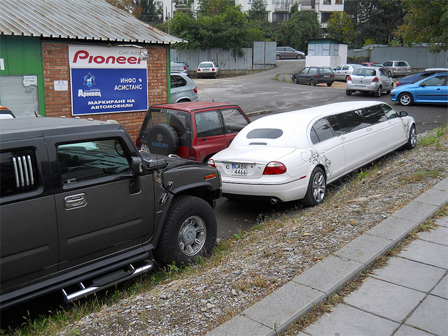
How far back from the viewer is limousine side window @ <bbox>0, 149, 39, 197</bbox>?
12.7 ft

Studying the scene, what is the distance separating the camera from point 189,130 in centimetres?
870

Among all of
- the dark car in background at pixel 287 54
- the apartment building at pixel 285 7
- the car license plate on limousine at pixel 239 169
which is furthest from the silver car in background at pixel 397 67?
the apartment building at pixel 285 7

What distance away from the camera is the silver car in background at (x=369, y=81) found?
24297mm

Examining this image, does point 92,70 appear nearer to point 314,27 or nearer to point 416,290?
point 416,290

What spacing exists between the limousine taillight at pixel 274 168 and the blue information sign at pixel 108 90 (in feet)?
20.3

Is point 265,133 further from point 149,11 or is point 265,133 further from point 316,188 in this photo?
point 149,11

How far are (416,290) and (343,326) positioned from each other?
973 millimetres

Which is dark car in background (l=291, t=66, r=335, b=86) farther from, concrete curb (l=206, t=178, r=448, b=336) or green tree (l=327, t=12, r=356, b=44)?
green tree (l=327, t=12, r=356, b=44)

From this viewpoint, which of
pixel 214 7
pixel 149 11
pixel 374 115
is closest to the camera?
pixel 374 115

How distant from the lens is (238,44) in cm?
4591

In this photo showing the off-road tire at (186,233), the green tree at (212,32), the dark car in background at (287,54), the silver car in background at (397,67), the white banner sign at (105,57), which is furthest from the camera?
the dark car in background at (287,54)

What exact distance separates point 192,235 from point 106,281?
1.34m

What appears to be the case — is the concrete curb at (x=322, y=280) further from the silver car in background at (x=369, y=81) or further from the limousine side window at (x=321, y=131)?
the silver car in background at (x=369, y=81)

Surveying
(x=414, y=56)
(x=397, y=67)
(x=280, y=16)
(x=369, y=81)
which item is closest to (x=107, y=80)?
(x=369, y=81)
